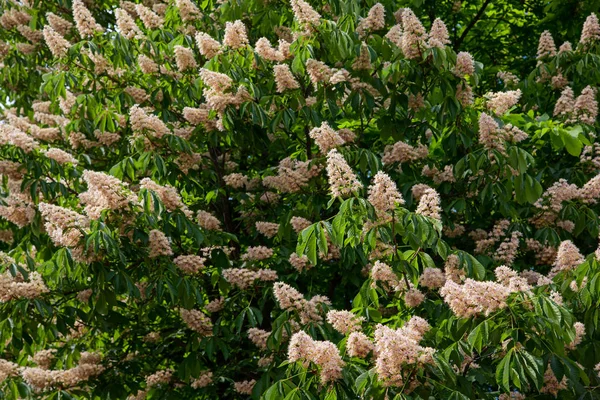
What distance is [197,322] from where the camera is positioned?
253 inches

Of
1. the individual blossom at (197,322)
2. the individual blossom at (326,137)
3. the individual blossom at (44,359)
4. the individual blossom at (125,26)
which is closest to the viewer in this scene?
the individual blossom at (326,137)

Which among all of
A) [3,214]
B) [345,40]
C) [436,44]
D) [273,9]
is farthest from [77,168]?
[436,44]

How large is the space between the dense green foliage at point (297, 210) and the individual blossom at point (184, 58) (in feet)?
0.05

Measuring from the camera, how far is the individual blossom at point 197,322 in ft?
21.0

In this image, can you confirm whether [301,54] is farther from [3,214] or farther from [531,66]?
[531,66]

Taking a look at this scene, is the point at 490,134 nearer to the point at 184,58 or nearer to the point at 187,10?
the point at 184,58

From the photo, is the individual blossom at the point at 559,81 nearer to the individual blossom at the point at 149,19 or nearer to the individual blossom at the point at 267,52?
the individual blossom at the point at 267,52

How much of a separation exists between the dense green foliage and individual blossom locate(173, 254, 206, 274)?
2 centimetres

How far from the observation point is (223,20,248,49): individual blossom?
664 cm

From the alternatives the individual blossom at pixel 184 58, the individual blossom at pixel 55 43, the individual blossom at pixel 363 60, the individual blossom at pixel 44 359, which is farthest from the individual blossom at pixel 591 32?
the individual blossom at pixel 44 359

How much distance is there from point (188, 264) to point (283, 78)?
145 centimetres

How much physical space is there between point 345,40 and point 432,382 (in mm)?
2692

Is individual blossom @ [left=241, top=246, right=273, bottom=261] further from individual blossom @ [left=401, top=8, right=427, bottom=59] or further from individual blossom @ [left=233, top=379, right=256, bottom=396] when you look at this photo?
individual blossom @ [left=401, top=8, right=427, bottom=59]

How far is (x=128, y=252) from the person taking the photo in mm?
5816
